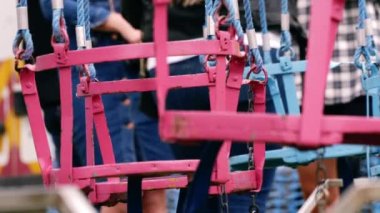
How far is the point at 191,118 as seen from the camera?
69.7 inches

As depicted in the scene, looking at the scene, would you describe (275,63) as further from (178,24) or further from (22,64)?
(22,64)

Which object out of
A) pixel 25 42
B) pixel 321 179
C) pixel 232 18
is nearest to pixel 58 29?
pixel 25 42

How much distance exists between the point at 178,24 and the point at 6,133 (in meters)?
2.38

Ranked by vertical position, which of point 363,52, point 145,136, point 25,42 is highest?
point 25,42

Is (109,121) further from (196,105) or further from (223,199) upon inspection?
(223,199)

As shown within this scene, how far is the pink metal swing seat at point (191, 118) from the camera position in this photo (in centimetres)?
177

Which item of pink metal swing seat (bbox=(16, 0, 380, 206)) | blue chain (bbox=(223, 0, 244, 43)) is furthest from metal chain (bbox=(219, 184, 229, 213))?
blue chain (bbox=(223, 0, 244, 43))

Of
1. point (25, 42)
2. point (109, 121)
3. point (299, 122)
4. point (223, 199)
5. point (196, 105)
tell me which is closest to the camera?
point (299, 122)

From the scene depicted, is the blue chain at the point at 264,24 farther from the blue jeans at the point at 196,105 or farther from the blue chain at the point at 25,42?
the blue chain at the point at 25,42

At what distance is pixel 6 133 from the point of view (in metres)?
5.75

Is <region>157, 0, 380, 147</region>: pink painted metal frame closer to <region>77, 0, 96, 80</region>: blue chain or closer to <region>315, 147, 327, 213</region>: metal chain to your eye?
<region>315, 147, 327, 213</region>: metal chain

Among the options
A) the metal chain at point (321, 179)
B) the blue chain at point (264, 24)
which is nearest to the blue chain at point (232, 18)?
the metal chain at point (321, 179)

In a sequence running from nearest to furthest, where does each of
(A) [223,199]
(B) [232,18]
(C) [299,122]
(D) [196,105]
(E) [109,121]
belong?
(C) [299,122], (B) [232,18], (A) [223,199], (D) [196,105], (E) [109,121]

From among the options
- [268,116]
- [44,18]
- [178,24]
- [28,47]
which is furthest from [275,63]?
[268,116]
